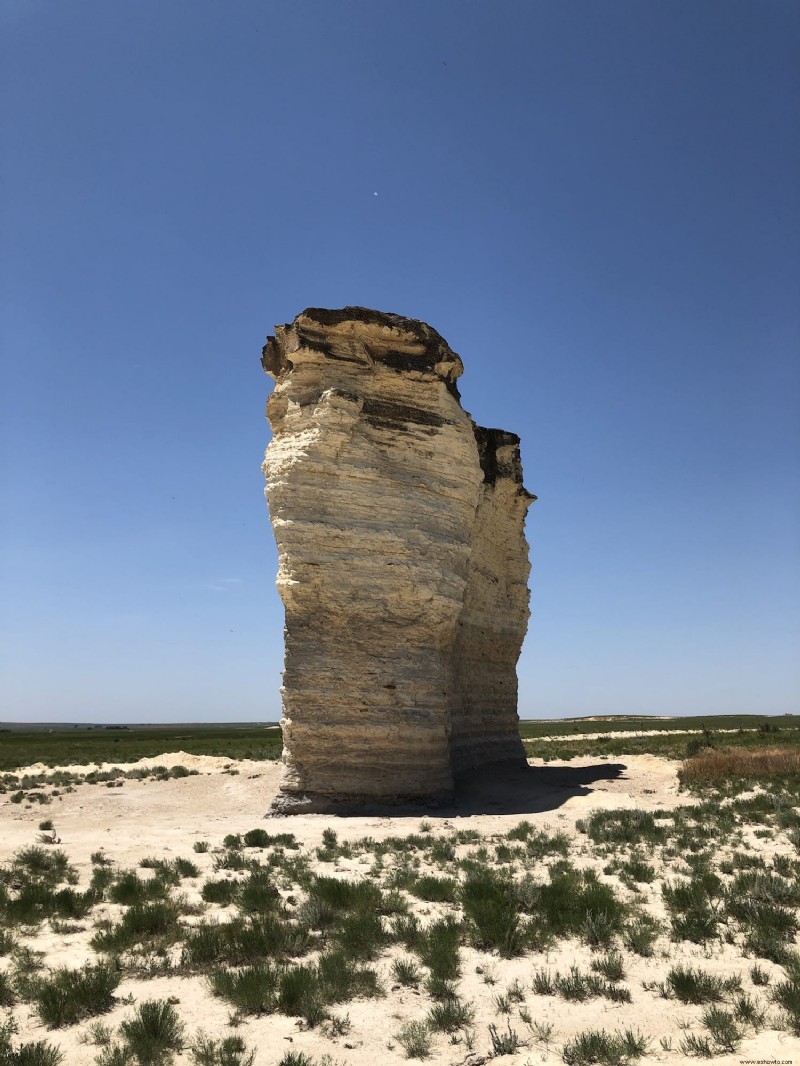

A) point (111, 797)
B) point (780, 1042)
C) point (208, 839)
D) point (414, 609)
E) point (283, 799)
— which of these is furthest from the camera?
point (111, 797)

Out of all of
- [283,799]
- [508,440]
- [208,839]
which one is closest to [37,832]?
[208,839]

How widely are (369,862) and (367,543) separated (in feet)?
26.8

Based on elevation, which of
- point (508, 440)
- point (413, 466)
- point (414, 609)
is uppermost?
point (508, 440)

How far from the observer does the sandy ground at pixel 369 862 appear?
5.04m

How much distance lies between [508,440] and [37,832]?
1894 cm

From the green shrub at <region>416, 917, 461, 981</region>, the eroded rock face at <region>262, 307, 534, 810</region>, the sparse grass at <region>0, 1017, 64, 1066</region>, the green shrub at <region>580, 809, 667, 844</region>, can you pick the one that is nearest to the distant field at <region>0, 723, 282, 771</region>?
the eroded rock face at <region>262, 307, 534, 810</region>

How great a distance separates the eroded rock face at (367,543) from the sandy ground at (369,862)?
152 cm

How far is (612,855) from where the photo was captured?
11.2m

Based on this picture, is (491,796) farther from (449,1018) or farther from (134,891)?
(449,1018)

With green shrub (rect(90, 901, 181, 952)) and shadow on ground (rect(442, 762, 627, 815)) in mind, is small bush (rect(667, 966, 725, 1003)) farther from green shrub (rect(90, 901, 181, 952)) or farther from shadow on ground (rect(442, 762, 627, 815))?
shadow on ground (rect(442, 762, 627, 815))

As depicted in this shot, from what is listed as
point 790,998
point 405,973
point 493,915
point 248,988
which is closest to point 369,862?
point 493,915

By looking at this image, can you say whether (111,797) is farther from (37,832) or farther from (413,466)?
(413,466)

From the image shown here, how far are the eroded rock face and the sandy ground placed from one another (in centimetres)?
152

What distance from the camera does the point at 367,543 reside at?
57.5ft
